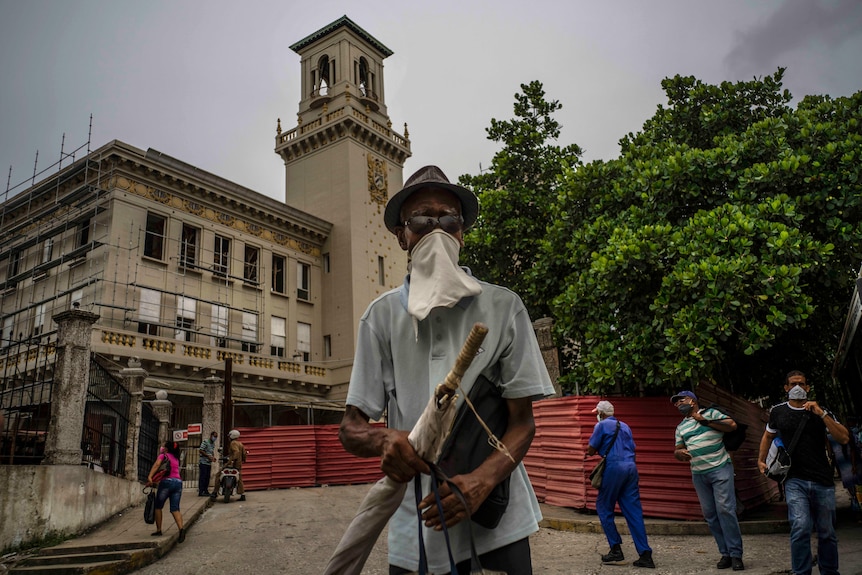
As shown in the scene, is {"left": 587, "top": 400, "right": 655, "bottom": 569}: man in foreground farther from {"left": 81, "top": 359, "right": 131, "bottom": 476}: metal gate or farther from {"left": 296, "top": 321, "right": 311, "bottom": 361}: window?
{"left": 296, "top": 321, "right": 311, "bottom": 361}: window

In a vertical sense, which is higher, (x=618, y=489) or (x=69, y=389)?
(x=69, y=389)

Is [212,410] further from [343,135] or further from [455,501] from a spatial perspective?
[343,135]

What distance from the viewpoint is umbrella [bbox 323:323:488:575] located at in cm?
169

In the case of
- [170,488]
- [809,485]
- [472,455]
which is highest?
[472,455]

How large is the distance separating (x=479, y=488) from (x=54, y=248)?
2992 cm

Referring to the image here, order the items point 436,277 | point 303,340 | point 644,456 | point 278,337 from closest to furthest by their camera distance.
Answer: point 436,277 < point 644,456 < point 278,337 < point 303,340

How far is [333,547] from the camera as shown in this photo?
8.85 meters

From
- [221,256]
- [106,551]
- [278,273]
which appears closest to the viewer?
[106,551]

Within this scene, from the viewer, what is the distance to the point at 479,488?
5.79 feet

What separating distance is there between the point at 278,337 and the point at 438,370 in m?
29.9

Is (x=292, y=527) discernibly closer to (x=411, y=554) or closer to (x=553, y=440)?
(x=553, y=440)

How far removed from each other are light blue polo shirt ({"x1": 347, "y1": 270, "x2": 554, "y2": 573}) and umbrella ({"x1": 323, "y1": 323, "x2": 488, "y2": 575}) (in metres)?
0.11

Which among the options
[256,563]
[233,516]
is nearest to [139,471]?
[233,516]

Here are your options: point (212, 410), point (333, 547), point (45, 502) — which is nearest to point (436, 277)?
point (333, 547)
